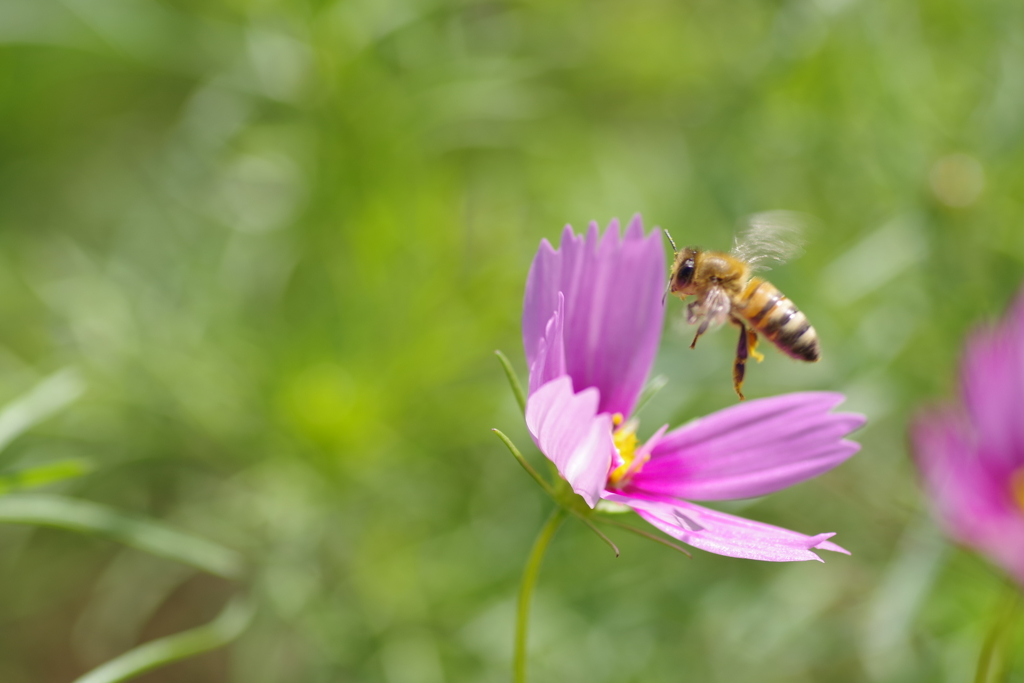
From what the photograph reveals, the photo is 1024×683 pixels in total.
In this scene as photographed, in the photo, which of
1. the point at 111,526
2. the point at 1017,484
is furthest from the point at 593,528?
the point at 1017,484

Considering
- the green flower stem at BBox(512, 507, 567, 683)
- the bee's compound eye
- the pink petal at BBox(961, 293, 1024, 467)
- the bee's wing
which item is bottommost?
the green flower stem at BBox(512, 507, 567, 683)

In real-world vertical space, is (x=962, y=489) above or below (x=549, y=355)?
below

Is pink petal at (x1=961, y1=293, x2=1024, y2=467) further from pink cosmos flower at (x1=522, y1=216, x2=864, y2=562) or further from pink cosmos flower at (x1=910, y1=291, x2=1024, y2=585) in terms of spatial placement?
pink cosmos flower at (x1=522, y1=216, x2=864, y2=562)

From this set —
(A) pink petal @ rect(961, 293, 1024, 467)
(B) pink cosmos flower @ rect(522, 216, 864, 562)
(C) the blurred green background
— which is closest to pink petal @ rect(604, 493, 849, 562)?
(B) pink cosmos flower @ rect(522, 216, 864, 562)

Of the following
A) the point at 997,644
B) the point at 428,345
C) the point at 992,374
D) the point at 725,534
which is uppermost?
the point at 428,345

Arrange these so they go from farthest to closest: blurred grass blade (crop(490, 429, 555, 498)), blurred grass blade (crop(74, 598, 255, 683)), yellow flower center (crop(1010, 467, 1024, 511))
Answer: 1. yellow flower center (crop(1010, 467, 1024, 511))
2. blurred grass blade (crop(74, 598, 255, 683))
3. blurred grass blade (crop(490, 429, 555, 498))

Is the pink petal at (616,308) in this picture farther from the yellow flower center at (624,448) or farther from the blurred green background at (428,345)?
the blurred green background at (428,345)

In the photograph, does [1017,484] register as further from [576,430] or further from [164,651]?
[164,651]
